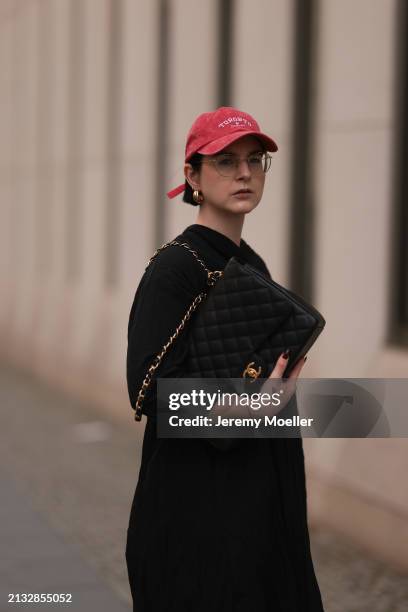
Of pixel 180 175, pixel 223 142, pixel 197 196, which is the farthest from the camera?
pixel 180 175

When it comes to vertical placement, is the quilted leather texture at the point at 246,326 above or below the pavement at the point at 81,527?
above

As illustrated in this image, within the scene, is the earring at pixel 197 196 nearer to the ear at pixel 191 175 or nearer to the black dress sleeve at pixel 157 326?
the ear at pixel 191 175

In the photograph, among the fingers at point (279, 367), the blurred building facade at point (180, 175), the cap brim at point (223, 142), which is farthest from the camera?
the blurred building facade at point (180, 175)

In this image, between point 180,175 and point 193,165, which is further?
point 180,175

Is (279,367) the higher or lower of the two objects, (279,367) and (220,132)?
the lower

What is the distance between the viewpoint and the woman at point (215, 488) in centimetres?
299

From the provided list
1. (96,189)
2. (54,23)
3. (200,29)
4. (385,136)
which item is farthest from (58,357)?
(385,136)

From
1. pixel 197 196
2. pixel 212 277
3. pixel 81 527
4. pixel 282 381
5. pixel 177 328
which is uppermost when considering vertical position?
pixel 197 196

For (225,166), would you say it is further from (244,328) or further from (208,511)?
(208,511)

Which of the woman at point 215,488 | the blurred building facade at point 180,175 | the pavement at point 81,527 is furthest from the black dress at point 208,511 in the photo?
the blurred building facade at point 180,175

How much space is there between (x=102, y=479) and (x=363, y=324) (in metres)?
2.62

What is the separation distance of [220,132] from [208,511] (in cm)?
99

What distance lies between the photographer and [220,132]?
9.86ft

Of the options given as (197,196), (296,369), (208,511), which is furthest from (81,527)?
(296,369)
